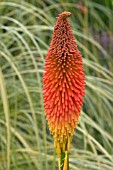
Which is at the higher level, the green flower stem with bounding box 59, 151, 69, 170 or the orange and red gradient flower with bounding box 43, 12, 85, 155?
the orange and red gradient flower with bounding box 43, 12, 85, 155

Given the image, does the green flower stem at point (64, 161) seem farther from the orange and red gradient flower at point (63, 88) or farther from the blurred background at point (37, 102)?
the blurred background at point (37, 102)

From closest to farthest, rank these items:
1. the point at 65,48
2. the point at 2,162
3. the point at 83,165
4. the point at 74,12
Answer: the point at 65,48 < the point at 83,165 < the point at 2,162 < the point at 74,12

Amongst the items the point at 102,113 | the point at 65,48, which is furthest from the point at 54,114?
the point at 102,113

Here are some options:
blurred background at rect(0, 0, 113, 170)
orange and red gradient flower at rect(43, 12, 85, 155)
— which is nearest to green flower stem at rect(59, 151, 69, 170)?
orange and red gradient flower at rect(43, 12, 85, 155)

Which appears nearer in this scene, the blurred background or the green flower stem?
the green flower stem

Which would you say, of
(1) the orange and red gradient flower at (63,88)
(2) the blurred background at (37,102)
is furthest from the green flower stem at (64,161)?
(2) the blurred background at (37,102)

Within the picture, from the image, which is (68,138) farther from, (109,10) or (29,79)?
(109,10)

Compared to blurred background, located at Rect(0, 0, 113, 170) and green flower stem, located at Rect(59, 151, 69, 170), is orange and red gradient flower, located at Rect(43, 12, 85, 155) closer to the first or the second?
green flower stem, located at Rect(59, 151, 69, 170)
